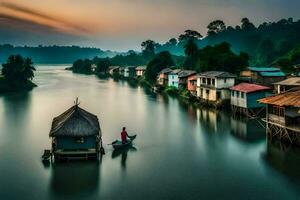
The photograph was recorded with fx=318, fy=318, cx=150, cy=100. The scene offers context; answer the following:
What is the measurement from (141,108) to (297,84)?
2380 cm

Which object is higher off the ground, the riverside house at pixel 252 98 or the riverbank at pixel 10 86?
the riverbank at pixel 10 86

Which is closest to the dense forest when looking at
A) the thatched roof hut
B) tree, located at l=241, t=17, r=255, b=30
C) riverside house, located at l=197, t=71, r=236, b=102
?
tree, located at l=241, t=17, r=255, b=30

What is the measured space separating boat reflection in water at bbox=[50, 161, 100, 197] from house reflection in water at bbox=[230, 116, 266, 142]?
16494 millimetres

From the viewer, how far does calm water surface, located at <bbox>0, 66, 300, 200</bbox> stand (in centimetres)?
1942

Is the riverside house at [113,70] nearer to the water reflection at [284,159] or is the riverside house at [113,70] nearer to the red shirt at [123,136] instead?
the red shirt at [123,136]

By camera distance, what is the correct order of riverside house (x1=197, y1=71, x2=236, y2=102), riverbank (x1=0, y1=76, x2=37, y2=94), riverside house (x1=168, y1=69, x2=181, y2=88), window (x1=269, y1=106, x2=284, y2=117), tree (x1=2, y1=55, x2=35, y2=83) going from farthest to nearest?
1. tree (x1=2, y1=55, x2=35, y2=83)
2. riverside house (x1=168, y1=69, x2=181, y2=88)
3. riverbank (x1=0, y1=76, x2=37, y2=94)
4. riverside house (x1=197, y1=71, x2=236, y2=102)
5. window (x1=269, y1=106, x2=284, y2=117)

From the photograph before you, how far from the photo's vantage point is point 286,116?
1121 inches

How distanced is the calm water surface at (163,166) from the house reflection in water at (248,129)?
10 cm

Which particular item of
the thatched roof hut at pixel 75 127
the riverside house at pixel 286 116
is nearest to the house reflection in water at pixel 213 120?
the riverside house at pixel 286 116

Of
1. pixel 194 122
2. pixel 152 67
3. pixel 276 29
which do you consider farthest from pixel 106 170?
pixel 276 29

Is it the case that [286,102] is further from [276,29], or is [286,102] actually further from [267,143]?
[276,29]

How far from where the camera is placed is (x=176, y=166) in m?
24.0

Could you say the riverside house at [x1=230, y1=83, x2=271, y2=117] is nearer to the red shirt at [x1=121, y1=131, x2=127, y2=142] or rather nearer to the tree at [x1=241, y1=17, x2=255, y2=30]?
the red shirt at [x1=121, y1=131, x2=127, y2=142]

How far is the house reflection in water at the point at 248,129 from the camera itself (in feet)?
107
